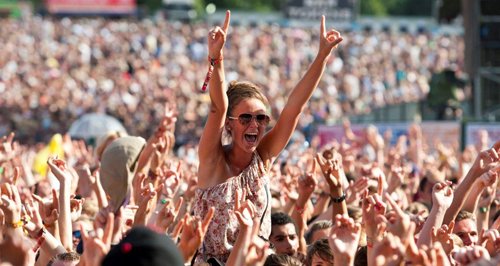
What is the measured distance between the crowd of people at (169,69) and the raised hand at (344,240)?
1849 cm

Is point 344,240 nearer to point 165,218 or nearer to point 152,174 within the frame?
point 165,218

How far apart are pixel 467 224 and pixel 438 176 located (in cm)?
308

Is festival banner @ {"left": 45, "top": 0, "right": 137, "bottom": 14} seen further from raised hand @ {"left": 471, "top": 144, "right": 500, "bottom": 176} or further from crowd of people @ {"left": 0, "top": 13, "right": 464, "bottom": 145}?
raised hand @ {"left": 471, "top": 144, "right": 500, "bottom": 176}

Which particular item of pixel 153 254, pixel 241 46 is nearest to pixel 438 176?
pixel 153 254

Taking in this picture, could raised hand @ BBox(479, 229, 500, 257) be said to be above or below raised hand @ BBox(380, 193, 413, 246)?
below

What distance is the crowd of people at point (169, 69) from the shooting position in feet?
98.9

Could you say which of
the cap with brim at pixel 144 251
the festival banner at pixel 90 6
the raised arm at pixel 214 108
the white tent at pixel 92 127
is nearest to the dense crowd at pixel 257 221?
the cap with brim at pixel 144 251

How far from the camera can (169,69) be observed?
3762 centimetres

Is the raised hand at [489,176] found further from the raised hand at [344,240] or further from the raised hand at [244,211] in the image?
the raised hand at [344,240]

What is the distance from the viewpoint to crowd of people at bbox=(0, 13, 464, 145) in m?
30.2

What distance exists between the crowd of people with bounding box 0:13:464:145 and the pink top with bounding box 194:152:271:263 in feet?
58.3

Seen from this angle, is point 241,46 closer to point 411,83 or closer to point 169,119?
point 411,83

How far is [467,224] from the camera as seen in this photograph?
318 inches

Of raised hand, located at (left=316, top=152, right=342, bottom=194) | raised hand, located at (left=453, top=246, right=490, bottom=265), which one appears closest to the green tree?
raised hand, located at (left=316, top=152, right=342, bottom=194)
